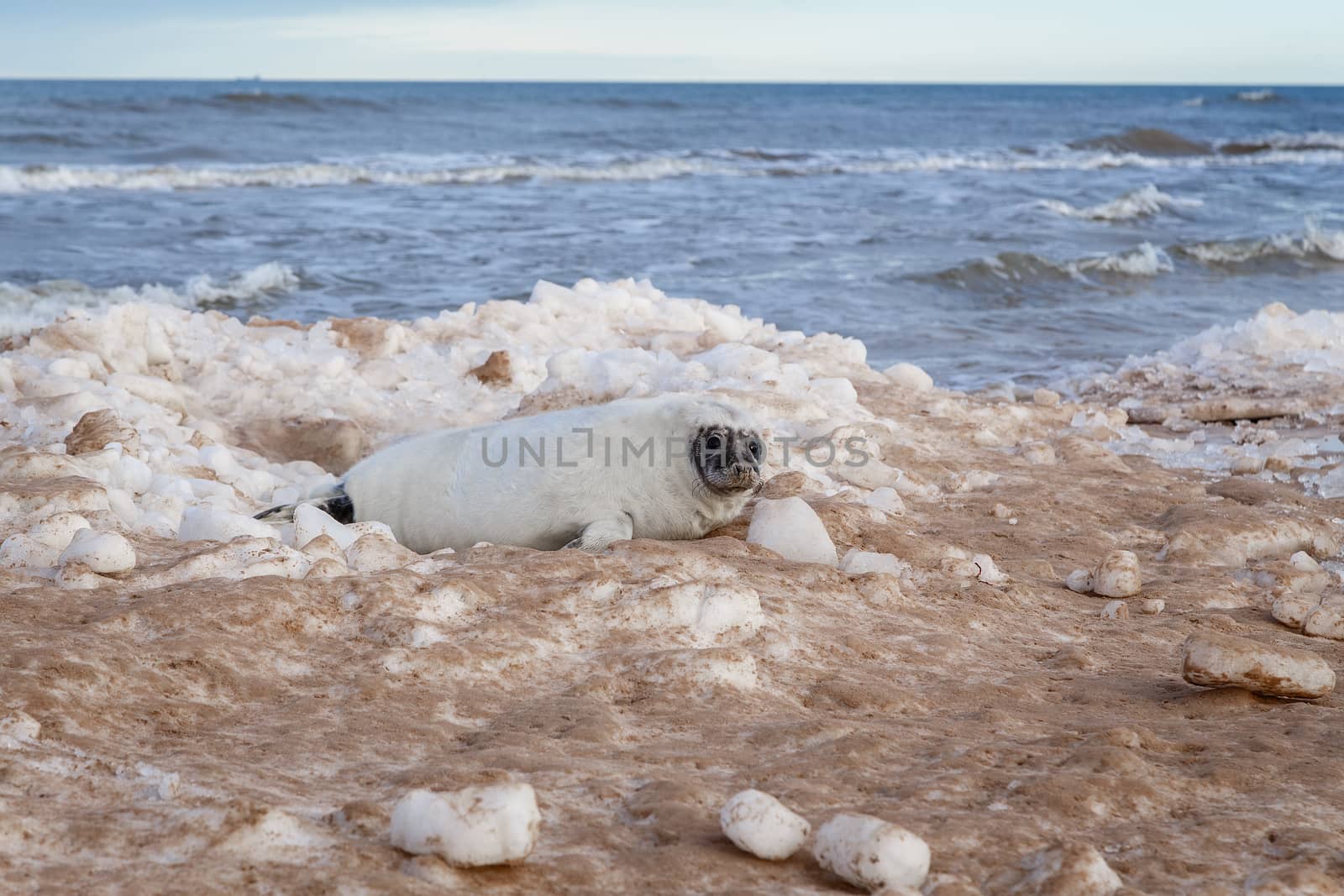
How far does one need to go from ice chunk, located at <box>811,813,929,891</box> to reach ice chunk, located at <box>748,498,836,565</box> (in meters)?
2.11

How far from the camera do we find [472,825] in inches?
75.2

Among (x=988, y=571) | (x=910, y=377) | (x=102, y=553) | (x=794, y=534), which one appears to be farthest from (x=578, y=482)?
(x=910, y=377)

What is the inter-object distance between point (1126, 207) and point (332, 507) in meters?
17.9

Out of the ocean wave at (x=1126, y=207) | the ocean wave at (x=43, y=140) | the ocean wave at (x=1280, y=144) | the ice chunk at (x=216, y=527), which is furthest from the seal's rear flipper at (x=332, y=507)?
the ocean wave at (x=1280, y=144)

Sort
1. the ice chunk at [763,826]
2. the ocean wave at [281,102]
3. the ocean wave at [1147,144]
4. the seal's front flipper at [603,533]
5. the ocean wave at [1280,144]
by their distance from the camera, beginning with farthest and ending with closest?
the ocean wave at [281,102] → the ocean wave at [1280,144] → the ocean wave at [1147,144] → the seal's front flipper at [603,533] → the ice chunk at [763,826]

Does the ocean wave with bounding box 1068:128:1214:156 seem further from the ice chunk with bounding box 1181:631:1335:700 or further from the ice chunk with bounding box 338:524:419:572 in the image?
the ice chunk with bounding box 338:524:419:572

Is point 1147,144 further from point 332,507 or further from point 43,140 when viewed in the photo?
point 332,507

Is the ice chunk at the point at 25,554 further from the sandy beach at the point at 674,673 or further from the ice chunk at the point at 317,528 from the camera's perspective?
the ice chunk at the point at 317,528

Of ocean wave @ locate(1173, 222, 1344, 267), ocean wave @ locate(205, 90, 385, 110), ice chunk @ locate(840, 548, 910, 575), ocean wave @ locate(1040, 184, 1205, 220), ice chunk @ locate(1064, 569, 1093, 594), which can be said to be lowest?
ice chunk @ locate(1064, 569, 1093, 594)

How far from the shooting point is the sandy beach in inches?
80.0

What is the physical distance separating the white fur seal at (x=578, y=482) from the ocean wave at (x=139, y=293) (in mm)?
5675

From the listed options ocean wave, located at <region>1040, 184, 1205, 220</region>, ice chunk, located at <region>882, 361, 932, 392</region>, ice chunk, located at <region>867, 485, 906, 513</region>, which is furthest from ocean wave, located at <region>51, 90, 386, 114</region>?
ice chunk, located at <region>867, 485, 906, 513</region>

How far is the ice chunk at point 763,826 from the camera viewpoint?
2016 mm

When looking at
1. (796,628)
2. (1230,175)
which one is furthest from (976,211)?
(796,628)
